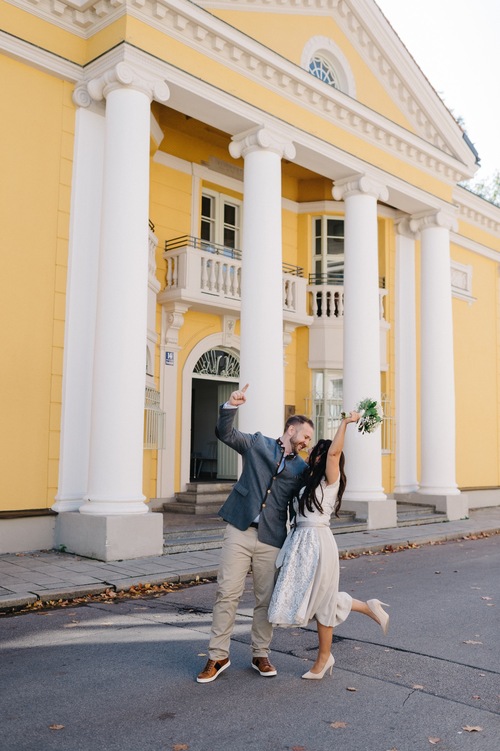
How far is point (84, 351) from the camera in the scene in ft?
Result: 34.7

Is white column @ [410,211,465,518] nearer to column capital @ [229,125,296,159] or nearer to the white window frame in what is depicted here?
the white window frame

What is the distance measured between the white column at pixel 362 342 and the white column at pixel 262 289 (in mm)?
2480

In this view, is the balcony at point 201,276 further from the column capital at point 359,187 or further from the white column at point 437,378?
the white column at point 437,378

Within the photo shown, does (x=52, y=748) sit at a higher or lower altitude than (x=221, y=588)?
lower

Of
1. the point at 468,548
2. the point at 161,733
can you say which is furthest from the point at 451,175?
the point at 161,733

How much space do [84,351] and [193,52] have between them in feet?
16.3

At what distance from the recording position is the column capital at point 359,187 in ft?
47.2

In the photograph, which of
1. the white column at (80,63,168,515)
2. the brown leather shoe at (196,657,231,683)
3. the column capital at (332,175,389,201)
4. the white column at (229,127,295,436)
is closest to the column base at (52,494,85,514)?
the white column at (80,63,168,515)

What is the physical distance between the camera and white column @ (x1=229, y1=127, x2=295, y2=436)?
11.7 m

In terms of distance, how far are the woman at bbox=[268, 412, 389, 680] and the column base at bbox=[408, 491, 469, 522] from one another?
455 inches

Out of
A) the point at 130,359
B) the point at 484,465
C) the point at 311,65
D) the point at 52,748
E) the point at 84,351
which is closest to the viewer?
the point at 52,748

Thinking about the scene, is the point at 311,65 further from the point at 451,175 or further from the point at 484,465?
the point at 484,465

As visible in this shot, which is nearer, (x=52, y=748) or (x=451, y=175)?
(x=52, y=748)

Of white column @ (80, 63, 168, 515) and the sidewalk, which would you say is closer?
the sidewalk
